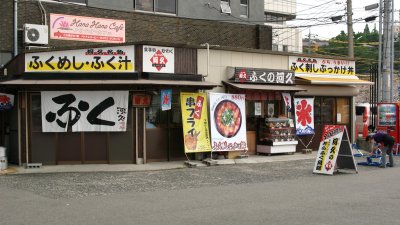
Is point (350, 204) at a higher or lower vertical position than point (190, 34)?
lower

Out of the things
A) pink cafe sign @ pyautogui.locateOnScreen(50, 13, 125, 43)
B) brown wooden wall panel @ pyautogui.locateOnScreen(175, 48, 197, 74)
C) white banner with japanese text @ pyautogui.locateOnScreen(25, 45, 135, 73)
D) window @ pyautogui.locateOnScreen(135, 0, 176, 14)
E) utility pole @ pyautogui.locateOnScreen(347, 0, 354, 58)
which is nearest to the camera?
white banner with japanese text @ pyautogui.locateOnScreen(25, 45, 135, 73)

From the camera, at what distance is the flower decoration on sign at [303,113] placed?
20.9 meters

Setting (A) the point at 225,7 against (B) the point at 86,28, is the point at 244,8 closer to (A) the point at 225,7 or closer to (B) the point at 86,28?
(A) the point at 225,7

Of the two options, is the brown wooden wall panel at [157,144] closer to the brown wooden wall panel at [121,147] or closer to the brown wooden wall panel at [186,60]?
the brown wooden wall panel at [121,147]

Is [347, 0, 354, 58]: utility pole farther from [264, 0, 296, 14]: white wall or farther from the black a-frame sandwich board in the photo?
[264, 0, 296, 14]: white wall

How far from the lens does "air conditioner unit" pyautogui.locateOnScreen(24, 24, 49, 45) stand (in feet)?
62.3

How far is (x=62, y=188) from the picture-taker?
12.2 metres

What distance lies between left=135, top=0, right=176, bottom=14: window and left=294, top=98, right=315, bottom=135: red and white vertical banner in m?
8.50

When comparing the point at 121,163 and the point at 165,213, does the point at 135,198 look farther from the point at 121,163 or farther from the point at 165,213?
the point at 121,163

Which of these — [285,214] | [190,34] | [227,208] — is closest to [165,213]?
[227,208]

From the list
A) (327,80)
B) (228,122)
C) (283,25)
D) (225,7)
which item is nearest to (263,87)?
(228,122)

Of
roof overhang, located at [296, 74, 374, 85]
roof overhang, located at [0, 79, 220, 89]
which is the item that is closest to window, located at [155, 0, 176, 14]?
Result: roof overhang, located at [296, 74, 374, 85]

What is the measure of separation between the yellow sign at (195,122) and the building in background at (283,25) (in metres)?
40.4

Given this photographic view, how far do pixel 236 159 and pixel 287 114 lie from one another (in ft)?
12.6
